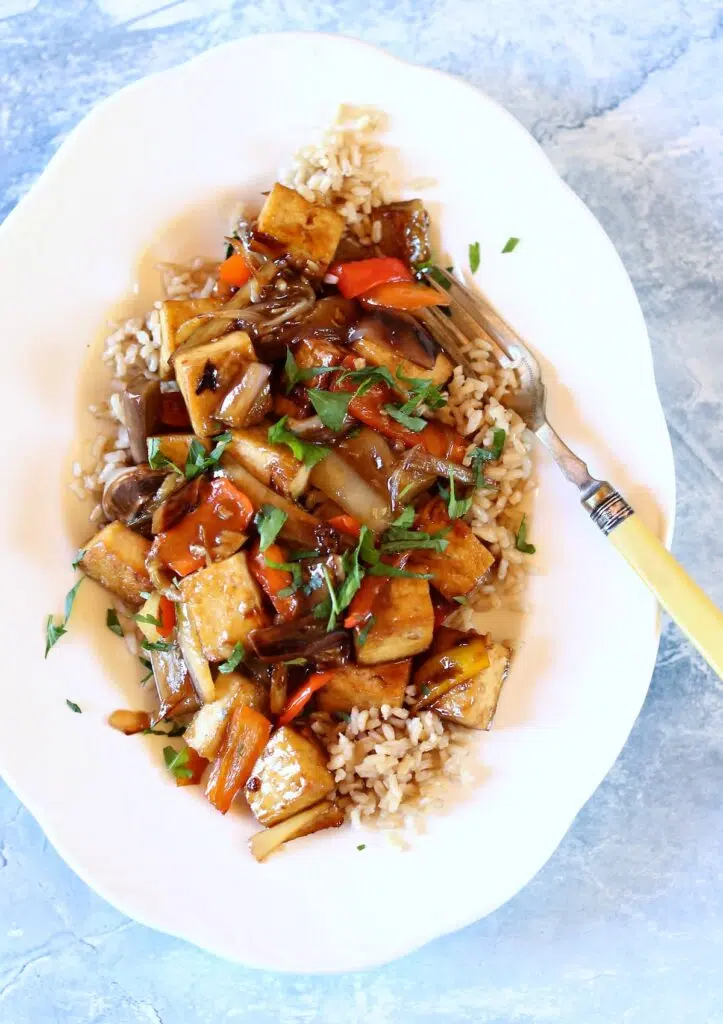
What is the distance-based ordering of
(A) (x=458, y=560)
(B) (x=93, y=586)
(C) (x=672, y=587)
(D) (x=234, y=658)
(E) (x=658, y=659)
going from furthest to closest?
(E) (x=658, y=659) < (B) (x=93, y=586) < (A) (x=458, y=560) < (D) (x=234, y=658) < (C) (x=672, y=587)

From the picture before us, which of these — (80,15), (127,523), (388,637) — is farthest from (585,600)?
(80,15)

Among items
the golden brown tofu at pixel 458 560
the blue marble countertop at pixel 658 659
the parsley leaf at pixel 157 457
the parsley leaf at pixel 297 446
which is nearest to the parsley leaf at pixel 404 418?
the parsley leaf at pixel 297 446

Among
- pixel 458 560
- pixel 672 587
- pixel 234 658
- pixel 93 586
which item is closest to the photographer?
pixel 672 587

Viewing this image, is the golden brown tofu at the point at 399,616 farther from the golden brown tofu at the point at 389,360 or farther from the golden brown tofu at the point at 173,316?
the golden brown tofu at the point at 173,316

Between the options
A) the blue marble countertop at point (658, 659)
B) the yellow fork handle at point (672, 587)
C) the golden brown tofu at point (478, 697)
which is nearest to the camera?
the yellow fork handle at point (672, 587)

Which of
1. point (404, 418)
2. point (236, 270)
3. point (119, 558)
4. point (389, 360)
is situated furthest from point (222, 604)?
Result: point (236, 270)

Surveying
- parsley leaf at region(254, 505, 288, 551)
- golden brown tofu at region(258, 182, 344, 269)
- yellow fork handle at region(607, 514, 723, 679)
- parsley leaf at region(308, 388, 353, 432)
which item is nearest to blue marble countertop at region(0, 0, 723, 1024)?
yellow fork handle at region(607, 514, 723, 679)

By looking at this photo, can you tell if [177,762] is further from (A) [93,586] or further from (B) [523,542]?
(B) [523,542]

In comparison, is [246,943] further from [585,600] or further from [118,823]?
[585,600]
